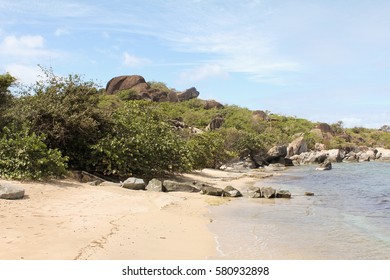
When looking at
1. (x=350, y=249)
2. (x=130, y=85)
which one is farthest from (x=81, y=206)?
(x=130, y=85)

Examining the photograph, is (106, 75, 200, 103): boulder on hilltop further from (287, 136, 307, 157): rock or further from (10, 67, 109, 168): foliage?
(10, 67, 109, 168): foliage

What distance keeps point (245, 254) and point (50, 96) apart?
554 inches

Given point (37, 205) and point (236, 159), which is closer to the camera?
point (37, 205)

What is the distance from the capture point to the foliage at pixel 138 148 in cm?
1850

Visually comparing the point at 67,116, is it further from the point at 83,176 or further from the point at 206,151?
the point at 206,151

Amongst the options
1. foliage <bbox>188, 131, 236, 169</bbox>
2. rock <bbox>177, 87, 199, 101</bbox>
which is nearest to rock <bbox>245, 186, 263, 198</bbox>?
foliage <bbox>188, 131, 236, 169</bbox>

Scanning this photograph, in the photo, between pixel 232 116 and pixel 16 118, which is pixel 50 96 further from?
pixel 232 116

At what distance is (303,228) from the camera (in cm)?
1134

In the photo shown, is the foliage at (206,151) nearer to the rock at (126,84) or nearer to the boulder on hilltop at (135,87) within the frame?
the boulder on hilltop at (135,87)

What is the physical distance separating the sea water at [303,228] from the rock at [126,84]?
58.6 metres

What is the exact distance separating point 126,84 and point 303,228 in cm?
6606

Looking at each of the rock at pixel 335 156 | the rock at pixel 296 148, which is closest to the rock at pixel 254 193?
the rock at pixel 296 148

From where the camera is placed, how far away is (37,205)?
10680 millimetres

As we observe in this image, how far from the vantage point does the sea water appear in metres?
8.52
